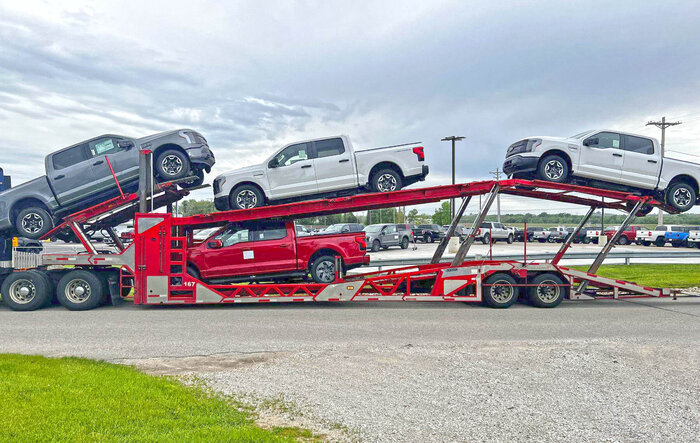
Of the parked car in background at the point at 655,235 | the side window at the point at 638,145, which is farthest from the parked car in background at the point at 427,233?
the side window at the point at 638,145

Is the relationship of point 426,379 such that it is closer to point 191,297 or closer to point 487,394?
point 487,394

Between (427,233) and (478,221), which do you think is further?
(427,233)

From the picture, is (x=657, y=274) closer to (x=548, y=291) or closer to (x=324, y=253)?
(x=548, y=291)

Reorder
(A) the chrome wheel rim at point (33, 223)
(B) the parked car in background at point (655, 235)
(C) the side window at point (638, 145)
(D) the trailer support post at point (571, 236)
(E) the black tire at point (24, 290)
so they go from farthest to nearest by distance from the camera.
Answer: (B) the parked car in background at point (655, 235) → (D) the trailer support post at point (571, 236) → (C) the side window at point (638, 145) → (A) the chrome wheel rim at point (33, 223) → (E) the black tire at point (24, 290)

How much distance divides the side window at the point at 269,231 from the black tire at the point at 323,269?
0.92 meters

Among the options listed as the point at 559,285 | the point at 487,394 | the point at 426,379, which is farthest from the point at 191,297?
the point at 559,285

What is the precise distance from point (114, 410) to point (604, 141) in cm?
1000

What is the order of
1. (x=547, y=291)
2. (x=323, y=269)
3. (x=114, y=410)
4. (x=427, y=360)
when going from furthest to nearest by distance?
(x=323, y=269)
(x=547, y=291)
(x=427, y=360)
(x=114, y=410)

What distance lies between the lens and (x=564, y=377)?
5.17 meters

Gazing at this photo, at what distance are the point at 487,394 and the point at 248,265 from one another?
20.6 feet

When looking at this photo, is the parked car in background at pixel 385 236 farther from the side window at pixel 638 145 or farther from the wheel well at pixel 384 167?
the side window at pixel 638 145

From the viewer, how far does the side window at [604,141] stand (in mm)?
9773

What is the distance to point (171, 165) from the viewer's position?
9.47 metres

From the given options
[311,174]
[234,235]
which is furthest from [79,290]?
[311,174]
